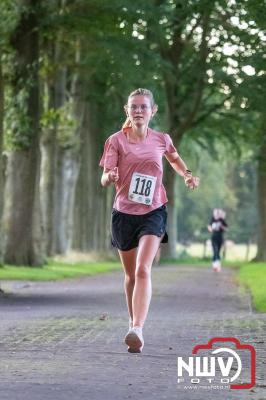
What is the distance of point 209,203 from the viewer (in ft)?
315

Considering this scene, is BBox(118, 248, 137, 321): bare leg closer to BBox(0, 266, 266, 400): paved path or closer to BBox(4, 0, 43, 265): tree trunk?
BBox(0, 266, 266, 400): paved path

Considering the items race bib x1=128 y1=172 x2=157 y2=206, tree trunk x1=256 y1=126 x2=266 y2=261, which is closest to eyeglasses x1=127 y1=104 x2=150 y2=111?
race bib x1=128 y1=172 x2=157 y2=206

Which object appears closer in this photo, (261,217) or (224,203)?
(261,217)

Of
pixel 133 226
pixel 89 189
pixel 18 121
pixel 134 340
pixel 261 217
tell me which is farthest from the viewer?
pixel 89 189

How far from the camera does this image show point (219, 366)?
9.88m

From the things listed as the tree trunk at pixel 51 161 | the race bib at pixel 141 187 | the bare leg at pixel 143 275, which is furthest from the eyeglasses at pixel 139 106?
the tree trunk at pixel 51 161

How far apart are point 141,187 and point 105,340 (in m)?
2.42

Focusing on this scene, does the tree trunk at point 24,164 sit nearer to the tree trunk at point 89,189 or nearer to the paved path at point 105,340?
the paved path at point 105,340

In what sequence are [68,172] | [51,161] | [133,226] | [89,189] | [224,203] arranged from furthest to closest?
[224,203], [89,189], [68,172], [51,161], [133,226]

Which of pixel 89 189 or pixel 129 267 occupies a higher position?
pixel 129 267

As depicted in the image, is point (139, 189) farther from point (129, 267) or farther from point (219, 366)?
point (219, 366)

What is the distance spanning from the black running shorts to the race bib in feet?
→ 0.61

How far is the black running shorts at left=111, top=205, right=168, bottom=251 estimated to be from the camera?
10391 millimetres

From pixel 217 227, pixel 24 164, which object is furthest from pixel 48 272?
pixel 217 227
